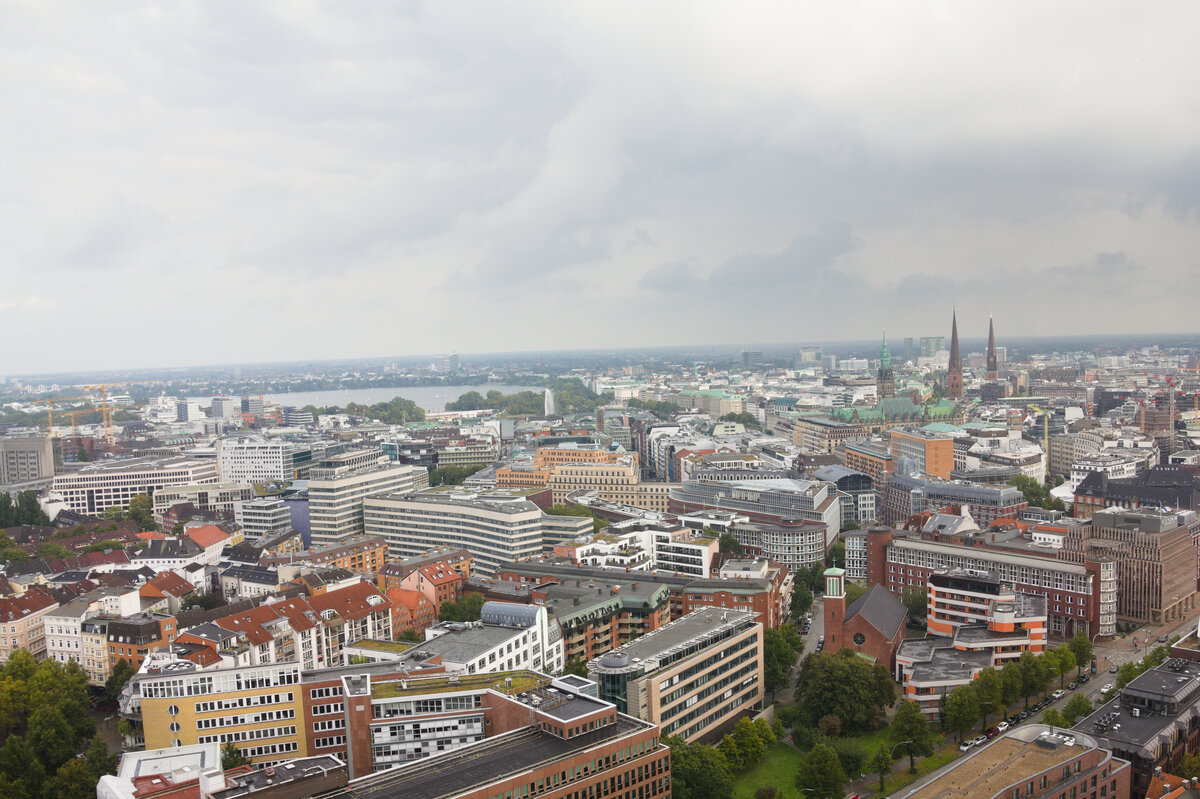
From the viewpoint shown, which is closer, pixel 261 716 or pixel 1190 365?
pixel 261 716

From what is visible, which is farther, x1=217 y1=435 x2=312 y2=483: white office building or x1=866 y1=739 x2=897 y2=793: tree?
x1=217 y1=435 x2=312 y2=483: white office building

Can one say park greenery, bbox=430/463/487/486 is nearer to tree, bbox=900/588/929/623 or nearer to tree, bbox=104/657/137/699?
tree, bbox=900/588/929/623

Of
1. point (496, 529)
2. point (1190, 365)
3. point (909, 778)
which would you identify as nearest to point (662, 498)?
point (496, 529)

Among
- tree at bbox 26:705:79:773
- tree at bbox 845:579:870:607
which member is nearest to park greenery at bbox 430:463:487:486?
tree at bbox 845:579:870:607

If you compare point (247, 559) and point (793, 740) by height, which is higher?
point (247, 559)

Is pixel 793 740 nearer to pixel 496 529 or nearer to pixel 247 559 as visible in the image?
pixel 496 529

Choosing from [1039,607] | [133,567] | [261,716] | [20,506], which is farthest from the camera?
[20,506]

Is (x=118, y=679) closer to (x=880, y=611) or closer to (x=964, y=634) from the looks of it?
(x=880, y=611)

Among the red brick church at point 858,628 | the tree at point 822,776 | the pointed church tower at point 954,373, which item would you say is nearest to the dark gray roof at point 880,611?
the red brick church at point 858,628
